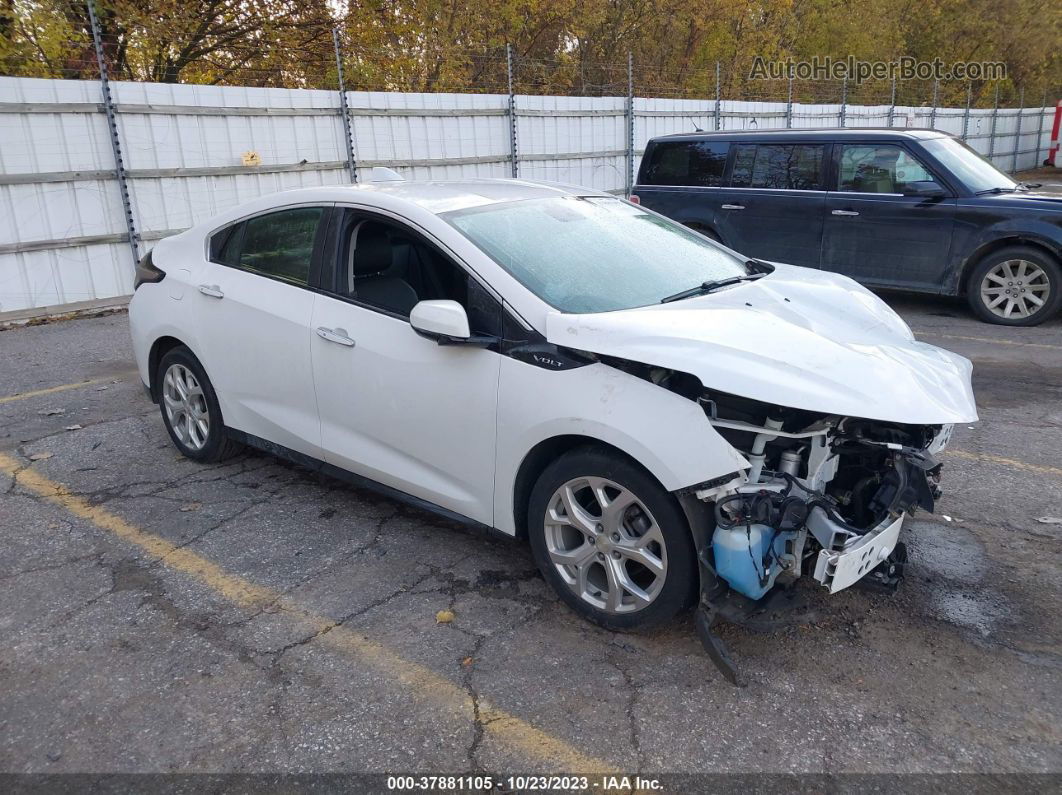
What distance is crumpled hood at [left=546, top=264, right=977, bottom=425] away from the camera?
274 centimetres

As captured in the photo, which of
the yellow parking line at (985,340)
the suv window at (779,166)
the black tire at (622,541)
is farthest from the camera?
the suv window at (779,166)

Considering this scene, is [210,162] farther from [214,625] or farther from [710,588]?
[710,588]

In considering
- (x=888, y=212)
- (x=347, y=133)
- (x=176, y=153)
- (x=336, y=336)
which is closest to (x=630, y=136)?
(x=347, y=133)

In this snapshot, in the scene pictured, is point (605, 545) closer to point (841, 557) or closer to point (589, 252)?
point (841, 557)

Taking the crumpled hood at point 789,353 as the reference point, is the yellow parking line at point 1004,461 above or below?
below

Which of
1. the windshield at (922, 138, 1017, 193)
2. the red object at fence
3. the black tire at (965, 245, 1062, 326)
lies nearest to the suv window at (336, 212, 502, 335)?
the windshield at (922, 138, 1017, 193)

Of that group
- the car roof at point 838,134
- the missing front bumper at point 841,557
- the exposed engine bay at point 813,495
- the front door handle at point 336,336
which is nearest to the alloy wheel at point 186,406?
the front door handle at point 336,336

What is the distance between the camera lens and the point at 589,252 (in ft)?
12.2

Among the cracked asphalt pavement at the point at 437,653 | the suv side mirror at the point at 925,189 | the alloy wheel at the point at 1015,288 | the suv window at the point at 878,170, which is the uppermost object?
the suv window at the point at 878,170

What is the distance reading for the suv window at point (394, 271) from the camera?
11.7 feet

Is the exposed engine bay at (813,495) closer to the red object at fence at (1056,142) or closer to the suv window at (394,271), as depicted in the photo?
the suv window at (394,271)

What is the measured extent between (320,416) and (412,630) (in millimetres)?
1217

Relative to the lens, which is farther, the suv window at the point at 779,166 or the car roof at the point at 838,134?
the suv window at the point at 779,166

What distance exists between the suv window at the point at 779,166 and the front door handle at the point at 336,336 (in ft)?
21.4
